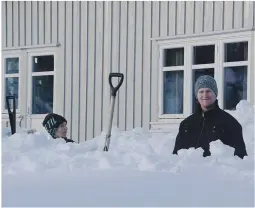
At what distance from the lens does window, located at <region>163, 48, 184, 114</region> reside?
962 centimetres

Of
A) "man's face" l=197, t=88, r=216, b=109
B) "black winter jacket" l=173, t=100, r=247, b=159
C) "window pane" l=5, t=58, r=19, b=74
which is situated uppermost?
"window pane" l=5, t=58, r=19, b=74

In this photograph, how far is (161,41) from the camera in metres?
9.67

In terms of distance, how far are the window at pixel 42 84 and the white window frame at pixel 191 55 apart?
2.34 m

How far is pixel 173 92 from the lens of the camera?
31.8ft

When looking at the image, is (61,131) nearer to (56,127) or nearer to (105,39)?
(56,127)

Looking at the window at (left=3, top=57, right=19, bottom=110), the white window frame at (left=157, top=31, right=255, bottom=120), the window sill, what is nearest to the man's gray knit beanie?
the white window frame at (left=157, top=31, right=255, bottom=120)

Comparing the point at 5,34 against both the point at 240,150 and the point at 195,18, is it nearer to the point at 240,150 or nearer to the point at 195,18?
the point at 195,18

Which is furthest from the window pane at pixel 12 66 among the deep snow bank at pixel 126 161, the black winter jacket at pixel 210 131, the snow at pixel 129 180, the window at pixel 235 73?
the snow at pixel 129 180

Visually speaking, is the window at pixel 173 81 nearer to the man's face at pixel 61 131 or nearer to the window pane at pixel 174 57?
the window pane at pixel 174 57

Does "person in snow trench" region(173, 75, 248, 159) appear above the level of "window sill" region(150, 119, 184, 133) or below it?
above

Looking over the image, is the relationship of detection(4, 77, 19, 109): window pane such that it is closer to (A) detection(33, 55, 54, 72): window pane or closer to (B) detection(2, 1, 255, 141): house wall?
(A) detection(33, 55, 54, 72): window pane

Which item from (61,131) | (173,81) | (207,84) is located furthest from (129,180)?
(173,81)

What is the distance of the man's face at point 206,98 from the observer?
4.91 meters

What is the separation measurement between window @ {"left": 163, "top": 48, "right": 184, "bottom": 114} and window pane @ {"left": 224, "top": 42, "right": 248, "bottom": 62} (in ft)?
2.56
